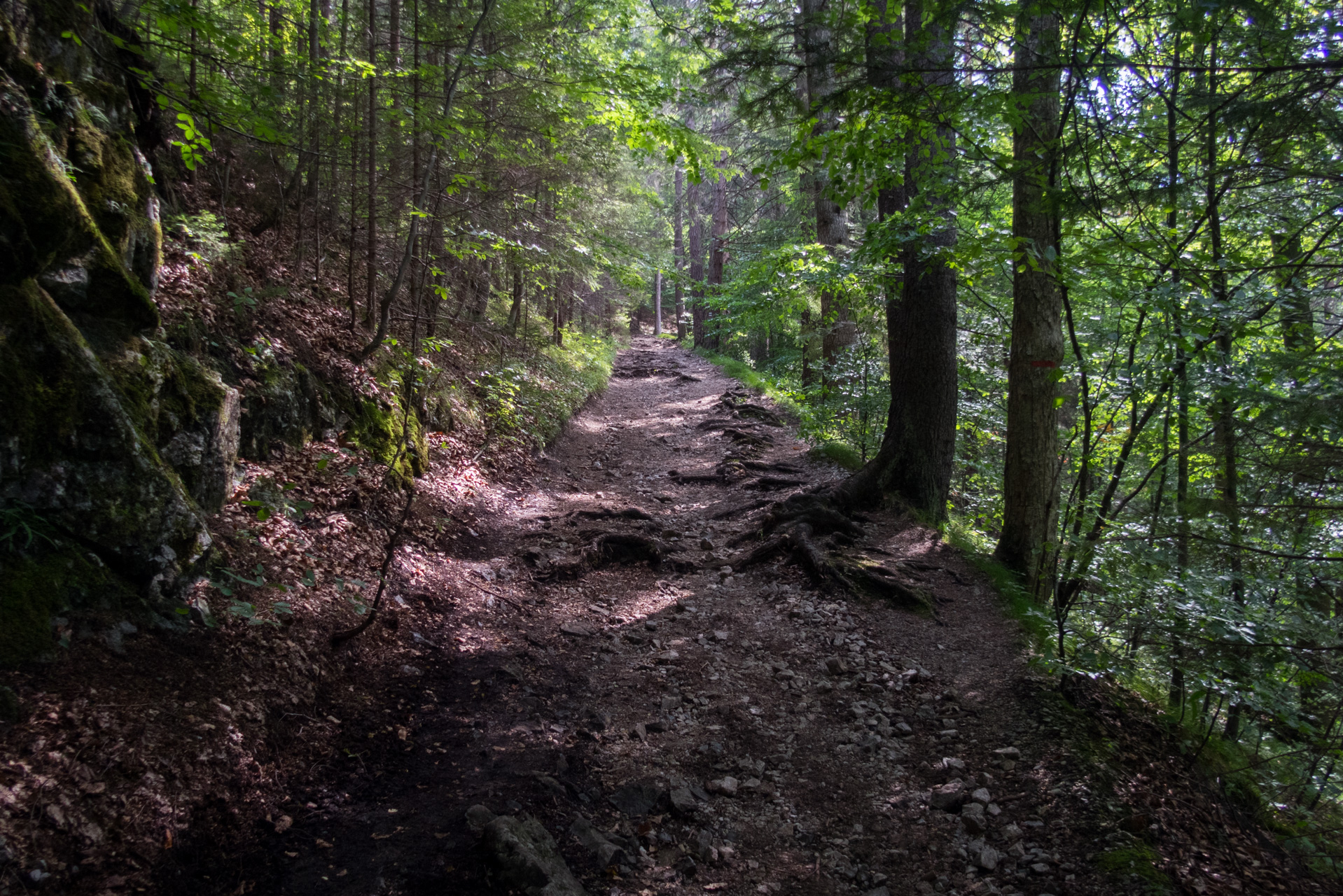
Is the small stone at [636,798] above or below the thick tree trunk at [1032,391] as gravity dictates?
below

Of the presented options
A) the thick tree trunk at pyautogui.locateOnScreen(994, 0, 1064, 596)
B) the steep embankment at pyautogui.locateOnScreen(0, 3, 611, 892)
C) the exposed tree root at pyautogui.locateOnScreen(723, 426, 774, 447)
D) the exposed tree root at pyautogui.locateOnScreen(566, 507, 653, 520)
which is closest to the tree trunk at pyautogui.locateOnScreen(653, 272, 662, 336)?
the exposed tree root at pyautogui.locateOnScreen(723, 426, 774, 447)

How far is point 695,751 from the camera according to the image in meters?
4.24

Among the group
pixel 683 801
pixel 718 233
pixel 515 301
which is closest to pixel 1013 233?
pixel 683 801

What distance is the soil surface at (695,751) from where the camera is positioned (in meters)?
3.07

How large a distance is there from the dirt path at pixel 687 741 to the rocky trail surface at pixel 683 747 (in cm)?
2

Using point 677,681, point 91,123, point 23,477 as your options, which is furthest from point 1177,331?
point 91,123

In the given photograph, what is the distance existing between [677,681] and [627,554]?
2.29 metres

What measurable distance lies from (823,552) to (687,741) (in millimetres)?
3073

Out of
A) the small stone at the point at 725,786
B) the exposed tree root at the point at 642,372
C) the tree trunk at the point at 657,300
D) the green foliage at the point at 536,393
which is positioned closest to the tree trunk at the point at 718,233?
the exposed tree root at the point at 642,372

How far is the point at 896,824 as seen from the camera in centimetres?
364

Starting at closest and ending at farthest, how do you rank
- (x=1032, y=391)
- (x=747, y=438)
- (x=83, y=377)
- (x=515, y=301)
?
1. (x=83, y=377)
2. (x=1032, y=391)
3. (x=747, y=438)
4. (x=515, y=301)

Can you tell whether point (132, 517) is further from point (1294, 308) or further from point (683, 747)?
point (1294, 308)

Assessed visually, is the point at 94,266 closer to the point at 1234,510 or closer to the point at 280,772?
the point at 280,772

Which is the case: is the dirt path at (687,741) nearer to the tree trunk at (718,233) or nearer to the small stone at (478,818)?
the small stone at (478,818)
